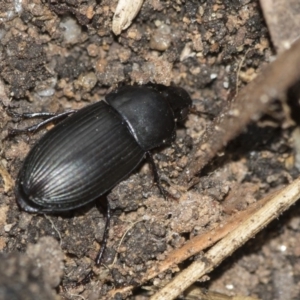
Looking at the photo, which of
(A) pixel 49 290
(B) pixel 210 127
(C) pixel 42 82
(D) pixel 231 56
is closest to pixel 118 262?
(A) pixel 49 290

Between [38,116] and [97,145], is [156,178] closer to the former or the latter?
[97,145]

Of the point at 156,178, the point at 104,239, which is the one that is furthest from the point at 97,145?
the point at 104,239

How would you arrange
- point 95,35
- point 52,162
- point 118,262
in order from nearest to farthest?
point 52,162
point 118,262
point 95,35

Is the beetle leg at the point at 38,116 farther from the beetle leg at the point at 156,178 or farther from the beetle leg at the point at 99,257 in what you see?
the beetle leg at the point at 99,257

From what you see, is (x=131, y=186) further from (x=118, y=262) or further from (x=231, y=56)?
(x=231, y=56)

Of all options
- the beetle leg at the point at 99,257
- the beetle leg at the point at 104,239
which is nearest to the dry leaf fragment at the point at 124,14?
the beetle leg at the point at 104,239

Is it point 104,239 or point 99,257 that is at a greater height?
point 104,239

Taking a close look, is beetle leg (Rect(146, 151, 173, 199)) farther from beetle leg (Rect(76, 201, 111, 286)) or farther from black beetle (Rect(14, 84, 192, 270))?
beetle leg (Rect(76, 201, 111, 286))
